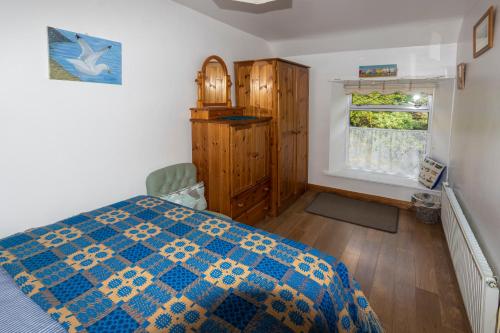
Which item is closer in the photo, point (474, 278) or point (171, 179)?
point (474, 278)

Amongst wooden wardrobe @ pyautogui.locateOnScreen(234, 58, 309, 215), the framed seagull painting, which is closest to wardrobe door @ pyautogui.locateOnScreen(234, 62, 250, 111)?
wooden wardrobe @ pyautogui.locateOnScreen(234, 58, 309, 215)

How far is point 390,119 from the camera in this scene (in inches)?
162

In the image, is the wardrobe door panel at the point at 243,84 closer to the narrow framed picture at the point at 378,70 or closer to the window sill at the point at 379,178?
the narrow framed picture at the point at 378,70

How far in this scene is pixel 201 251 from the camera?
59.8 inches

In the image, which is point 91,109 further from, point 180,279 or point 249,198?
point 249,198

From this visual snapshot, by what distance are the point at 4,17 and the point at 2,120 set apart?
1.98 ft

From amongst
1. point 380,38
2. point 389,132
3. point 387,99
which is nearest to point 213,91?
point 380,38

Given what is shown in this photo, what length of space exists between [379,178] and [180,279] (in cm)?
361

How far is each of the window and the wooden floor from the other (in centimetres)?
78

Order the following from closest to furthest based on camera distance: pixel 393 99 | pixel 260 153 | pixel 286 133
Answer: pixel 260 153, pixel 286 133, pixel 393 99

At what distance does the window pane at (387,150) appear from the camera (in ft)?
13.2

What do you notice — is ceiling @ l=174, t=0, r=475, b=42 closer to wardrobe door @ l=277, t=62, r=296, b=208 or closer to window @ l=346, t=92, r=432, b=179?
wardrobe door @ l=277, t=62, r=296, b=208

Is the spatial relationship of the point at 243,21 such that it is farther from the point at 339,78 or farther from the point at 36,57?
the point at 36,57

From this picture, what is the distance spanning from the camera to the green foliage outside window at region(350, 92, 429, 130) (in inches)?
154
